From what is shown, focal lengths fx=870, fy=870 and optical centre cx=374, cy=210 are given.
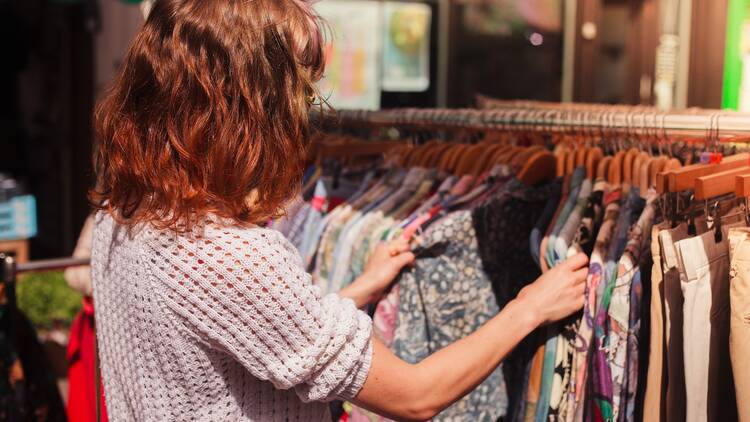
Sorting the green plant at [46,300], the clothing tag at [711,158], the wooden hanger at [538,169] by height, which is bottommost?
the green plant at [46,300]

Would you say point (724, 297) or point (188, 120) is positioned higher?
point (188, 120)

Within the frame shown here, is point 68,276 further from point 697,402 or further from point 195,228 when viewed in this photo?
point 697,402

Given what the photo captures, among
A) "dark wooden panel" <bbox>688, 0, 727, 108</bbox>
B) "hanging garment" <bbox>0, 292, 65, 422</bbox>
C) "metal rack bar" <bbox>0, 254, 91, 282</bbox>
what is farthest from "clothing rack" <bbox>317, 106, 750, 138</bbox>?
"dark wooden panel" <bbox>688, 0, 727, 108</bbox>

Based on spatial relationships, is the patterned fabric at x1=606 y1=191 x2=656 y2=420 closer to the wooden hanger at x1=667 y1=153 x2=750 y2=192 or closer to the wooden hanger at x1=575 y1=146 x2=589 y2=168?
the wooden hanger at x1=667 y1=153 x2=750 y2=192

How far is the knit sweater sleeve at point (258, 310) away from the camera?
120cm

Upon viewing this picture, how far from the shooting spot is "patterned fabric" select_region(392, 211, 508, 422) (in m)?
1.69

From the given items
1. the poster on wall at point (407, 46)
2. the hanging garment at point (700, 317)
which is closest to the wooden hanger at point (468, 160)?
the hanging garment at point (700, 317)

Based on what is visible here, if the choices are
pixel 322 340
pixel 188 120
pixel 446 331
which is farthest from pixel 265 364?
pixel 446 331

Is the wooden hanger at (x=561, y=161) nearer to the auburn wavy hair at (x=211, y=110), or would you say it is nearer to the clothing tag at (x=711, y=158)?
the clothing tag at (x=711, y=158)

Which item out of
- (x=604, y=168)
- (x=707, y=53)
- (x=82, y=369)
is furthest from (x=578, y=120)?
(x=707, y=53)

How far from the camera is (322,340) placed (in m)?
1.22

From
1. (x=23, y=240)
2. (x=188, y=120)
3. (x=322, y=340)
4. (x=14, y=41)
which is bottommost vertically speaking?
(x=23, y=240)

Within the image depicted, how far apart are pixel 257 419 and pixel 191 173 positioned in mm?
389

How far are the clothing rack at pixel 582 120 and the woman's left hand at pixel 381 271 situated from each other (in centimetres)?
27
